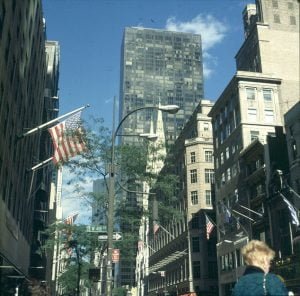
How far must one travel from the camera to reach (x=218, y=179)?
221 feet

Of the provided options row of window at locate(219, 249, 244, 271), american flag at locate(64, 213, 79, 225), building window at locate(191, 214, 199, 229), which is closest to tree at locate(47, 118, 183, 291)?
american flag at locate(64, 213, 79, 225)

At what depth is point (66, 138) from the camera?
89.9 feet

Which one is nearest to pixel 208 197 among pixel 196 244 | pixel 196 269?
pixel 196 244

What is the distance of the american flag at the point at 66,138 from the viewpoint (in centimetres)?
2670

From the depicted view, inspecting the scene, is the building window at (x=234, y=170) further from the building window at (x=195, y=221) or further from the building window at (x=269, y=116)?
the building window at (x=195, y=221)

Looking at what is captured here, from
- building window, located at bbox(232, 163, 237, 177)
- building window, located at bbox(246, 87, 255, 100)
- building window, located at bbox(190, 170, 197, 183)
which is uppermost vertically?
building window, located at bbox(246, 87, 255, 100)

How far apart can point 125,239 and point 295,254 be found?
50.8 feet

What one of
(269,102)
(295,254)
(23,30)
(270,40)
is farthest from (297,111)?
(270,40)

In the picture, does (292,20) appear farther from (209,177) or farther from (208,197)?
(208,197)

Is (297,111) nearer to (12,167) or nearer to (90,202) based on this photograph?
(90,202)

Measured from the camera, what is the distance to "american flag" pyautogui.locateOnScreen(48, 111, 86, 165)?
2670 cm

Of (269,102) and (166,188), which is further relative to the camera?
(269,102)

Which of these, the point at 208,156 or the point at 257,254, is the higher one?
the point at 208,156

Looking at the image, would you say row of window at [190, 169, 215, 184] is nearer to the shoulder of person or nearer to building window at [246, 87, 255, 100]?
building window at [246, 87, 255, 100]
